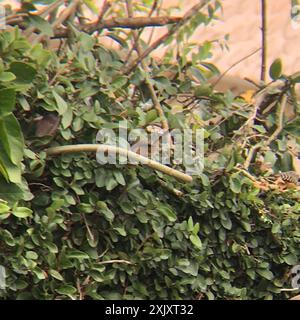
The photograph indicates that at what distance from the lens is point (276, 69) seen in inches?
124

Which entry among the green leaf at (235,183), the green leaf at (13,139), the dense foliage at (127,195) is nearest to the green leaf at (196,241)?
the dense foliage at (127,195)

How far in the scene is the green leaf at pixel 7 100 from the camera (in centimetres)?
208

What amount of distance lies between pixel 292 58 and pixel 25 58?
309cm

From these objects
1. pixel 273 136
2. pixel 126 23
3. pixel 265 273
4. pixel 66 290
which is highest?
pixel 126 23

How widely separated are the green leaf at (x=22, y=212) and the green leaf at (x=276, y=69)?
4.52 feet

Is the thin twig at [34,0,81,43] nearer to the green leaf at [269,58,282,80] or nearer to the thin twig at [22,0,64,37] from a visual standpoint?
the thin twig at [22,0,64,37]

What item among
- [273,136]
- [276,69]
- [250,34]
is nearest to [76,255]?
[273,136]

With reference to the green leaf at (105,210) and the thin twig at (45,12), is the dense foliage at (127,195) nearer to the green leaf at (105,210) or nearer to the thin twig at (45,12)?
the green leaf at (105,210)

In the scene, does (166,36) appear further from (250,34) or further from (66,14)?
(250,34)

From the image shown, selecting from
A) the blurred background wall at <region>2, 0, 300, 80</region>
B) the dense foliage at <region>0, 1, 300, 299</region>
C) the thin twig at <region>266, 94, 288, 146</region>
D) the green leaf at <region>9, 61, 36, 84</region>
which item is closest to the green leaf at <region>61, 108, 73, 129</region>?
the dense foliage at <region>0, 1, 300, 299</region>

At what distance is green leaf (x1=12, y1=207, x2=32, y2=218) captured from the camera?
7.07 feet

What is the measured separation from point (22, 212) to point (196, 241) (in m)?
0.67
